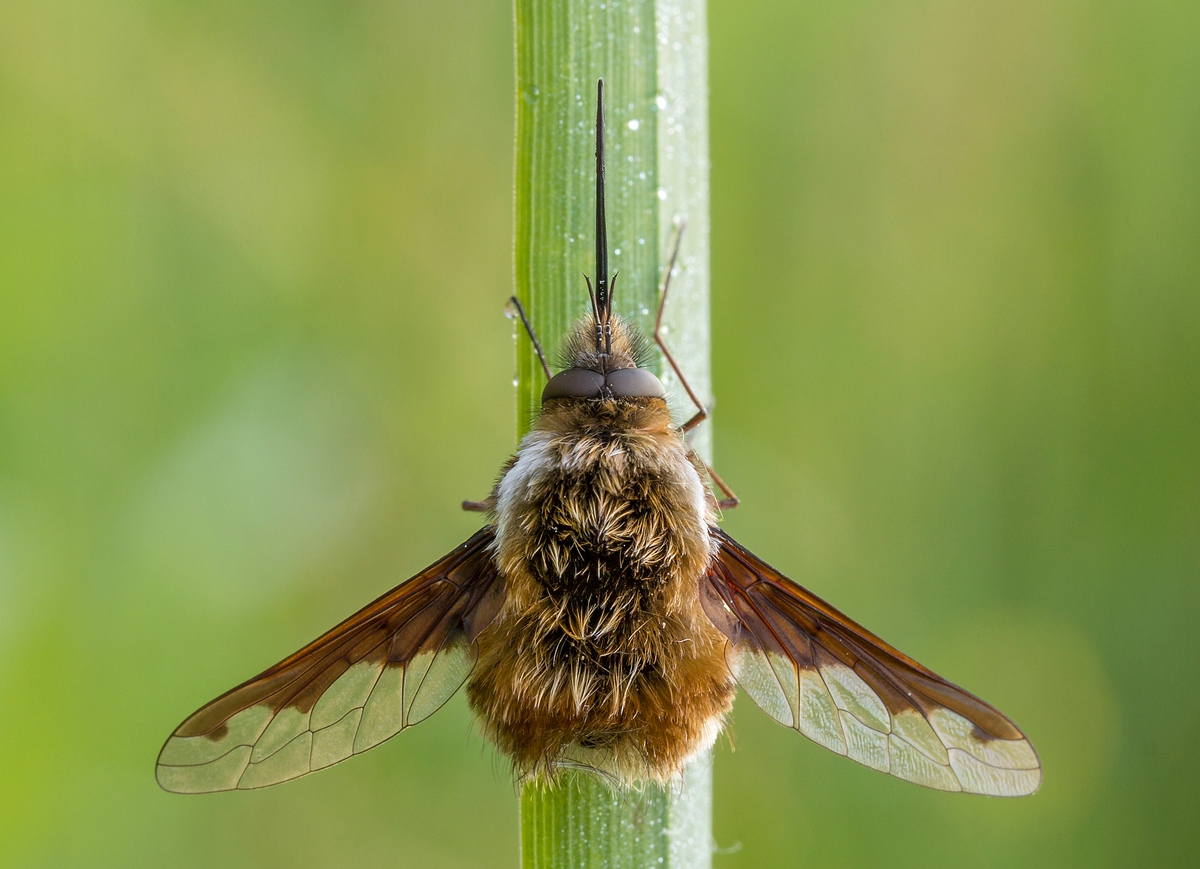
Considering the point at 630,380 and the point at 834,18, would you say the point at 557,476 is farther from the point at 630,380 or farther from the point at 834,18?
the point at 834,18

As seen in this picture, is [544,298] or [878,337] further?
[878,337]

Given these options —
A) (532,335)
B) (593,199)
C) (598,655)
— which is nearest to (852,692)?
(598,655)

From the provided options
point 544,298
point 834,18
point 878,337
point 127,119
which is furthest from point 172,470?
point 834,18

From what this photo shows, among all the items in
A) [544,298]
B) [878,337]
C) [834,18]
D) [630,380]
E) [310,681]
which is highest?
[834,18]

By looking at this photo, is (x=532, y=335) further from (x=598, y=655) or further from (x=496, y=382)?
(x=496, y=382)

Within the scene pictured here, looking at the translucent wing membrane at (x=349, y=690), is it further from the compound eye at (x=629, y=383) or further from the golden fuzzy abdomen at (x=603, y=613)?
the compound eye at (x=629, y=383)

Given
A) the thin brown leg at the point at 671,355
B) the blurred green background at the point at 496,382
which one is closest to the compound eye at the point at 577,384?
the thin brown leg at the point at 671,355
